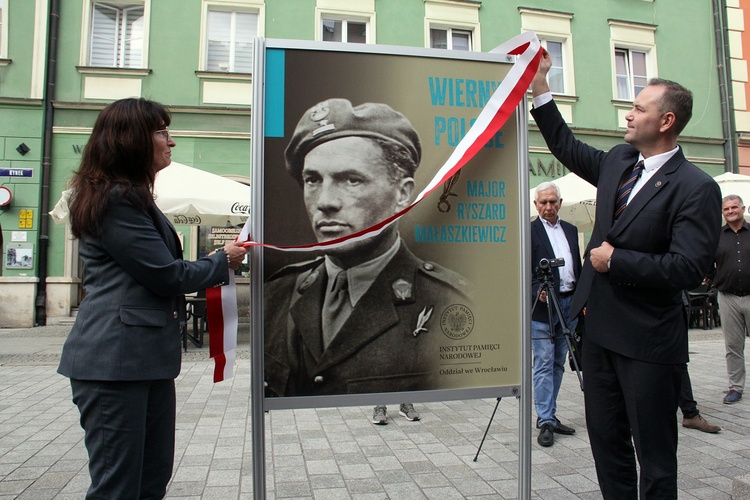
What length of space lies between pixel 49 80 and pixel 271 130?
40.4ft

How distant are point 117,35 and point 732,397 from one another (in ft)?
43.5

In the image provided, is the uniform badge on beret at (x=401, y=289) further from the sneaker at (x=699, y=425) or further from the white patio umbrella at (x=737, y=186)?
the white patio umbrella at (x=737, y=186)

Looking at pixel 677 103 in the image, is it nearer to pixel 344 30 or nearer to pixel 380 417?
pixel 380 417

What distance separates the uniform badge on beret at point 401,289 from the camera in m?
2.37

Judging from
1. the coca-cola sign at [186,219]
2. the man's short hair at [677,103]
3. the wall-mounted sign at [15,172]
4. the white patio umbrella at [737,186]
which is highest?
the wall-mounted sign at [15,172]

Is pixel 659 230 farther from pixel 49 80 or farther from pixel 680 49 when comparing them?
pixel 680 49

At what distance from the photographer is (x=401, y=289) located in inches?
93.5

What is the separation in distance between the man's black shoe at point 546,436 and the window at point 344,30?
11318 millimetres

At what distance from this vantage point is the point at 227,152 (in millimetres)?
12742

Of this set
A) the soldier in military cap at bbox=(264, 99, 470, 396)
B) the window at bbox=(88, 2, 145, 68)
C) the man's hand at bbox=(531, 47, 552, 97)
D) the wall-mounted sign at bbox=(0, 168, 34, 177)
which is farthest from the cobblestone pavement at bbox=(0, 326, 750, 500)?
the window at bbox=(88, 2, 145, 68)

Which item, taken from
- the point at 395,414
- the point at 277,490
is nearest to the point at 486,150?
the point at 277,490

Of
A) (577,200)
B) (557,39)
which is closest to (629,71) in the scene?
(557,39)

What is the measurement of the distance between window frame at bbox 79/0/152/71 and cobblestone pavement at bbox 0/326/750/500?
873 centimetres

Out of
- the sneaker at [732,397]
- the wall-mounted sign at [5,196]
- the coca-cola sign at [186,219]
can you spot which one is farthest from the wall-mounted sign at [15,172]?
the sneaker at [732,397]
